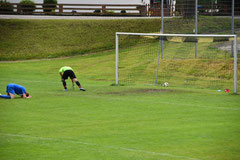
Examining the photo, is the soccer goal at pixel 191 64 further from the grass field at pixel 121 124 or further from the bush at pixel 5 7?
the bush at pixel 5 7

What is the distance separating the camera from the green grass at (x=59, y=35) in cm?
4244

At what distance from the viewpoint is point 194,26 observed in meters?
30.2

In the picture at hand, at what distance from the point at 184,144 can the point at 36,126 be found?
484cm

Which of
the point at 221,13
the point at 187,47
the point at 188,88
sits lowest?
the point at 188,88

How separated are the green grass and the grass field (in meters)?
19.5

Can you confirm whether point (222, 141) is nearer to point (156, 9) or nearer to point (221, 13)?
point (221, 13)

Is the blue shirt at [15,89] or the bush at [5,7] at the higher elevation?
the bush at [5,7]

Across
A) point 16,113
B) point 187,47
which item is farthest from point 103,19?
point 16,113

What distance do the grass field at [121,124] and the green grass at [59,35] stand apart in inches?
767

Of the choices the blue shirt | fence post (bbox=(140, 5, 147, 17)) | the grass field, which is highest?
fence post (bbox=(140, 5, 147, 17))

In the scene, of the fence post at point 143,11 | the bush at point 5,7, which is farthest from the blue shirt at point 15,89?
the bush at point 5,7

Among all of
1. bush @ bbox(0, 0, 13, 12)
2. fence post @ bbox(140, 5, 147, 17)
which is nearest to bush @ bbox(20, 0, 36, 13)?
bush @ bbox(0, 0, 13, 12)

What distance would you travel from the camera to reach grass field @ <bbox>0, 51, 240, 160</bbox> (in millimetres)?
10422

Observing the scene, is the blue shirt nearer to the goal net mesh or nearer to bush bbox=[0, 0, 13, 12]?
the goal net mesh
